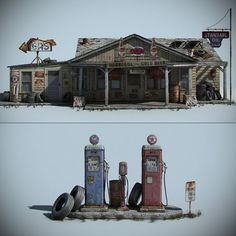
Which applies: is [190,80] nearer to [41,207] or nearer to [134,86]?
[134,86]

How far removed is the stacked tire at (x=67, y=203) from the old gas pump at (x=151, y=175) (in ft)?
4.33

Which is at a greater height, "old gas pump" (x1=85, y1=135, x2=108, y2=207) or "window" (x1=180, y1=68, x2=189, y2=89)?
"window" (x1=180, y1=68, x2=189, y2=89)

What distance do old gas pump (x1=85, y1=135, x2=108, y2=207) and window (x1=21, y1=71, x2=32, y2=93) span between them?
1537 cm

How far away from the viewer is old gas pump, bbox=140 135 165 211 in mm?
10703

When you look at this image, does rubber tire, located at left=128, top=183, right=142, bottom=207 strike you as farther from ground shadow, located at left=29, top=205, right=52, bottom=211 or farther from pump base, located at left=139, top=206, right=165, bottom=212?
ground shadow, located at left=29, top=205, right=52, bottom=211

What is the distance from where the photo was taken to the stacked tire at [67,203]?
33.5ft

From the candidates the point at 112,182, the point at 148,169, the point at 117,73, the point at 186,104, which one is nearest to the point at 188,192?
→ the point at 148,169

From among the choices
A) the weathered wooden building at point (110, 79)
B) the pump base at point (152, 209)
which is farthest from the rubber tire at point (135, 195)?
the weathered wooden building at point (110, 79)

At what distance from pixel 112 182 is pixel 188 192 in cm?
165

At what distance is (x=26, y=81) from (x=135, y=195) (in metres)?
15.8

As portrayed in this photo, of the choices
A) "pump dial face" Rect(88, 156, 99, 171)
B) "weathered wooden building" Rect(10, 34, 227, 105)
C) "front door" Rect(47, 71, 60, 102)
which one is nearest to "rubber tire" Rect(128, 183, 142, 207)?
"pump dial face" Rect(88, 156, 99, 171)

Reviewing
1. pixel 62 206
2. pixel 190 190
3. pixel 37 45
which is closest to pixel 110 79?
pixel 37 45

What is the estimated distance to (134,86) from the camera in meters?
25.2

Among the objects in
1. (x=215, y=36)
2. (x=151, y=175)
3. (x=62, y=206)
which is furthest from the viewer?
(x=215, y=36)
